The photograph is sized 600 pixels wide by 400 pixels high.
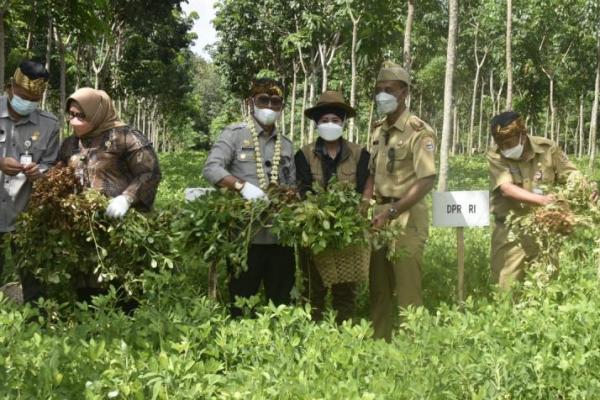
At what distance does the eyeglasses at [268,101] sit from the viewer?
Result: 443cm

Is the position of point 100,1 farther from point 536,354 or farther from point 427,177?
point 536,354

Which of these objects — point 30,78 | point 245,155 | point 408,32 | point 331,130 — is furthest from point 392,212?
point 408,32

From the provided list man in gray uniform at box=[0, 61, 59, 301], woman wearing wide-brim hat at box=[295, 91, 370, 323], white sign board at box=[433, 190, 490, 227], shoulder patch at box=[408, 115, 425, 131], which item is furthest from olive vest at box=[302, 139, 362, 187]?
man in gray uniform at box=[0, 61, 59, 301]

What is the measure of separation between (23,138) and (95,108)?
2.26 ft

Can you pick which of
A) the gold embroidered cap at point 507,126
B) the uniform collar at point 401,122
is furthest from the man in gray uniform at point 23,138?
the gold embroidered cap at point 507,126

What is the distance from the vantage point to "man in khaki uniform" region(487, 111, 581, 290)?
482 centimetres

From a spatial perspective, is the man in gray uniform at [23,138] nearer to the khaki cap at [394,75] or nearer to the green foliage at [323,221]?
the green foliage at [323,221]

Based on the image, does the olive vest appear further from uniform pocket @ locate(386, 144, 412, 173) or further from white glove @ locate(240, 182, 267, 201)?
white glove @ locate(240, 182, 267, 201)

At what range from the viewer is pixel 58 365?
2588 mm

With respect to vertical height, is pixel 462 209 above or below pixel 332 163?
below

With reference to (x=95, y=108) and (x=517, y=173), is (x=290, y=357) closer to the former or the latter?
(x=95, y=108)

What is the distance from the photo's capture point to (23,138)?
4.46 meters

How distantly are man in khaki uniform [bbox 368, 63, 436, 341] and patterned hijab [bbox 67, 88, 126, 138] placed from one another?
1831mm

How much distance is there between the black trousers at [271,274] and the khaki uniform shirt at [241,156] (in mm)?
455
